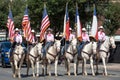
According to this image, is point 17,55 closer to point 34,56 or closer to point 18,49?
point 18,49

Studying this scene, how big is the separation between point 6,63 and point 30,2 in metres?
12.8

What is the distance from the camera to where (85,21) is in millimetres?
51344

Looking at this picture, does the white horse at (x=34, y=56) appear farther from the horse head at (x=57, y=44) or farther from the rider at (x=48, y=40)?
the horse head at (x=57, y=44)

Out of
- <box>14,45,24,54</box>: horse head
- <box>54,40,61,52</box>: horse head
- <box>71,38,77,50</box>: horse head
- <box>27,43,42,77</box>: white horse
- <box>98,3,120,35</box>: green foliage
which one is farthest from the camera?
<box>98,3,120,35</box>: green foliage

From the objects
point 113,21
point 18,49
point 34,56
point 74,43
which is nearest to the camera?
point 18,49

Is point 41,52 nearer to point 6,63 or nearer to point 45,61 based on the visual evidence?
point 45,61

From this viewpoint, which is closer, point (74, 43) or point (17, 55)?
point (17, 55)

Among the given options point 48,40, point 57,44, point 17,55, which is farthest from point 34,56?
point 57,44

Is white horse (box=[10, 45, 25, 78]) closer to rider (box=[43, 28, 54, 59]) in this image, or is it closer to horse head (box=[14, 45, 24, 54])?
horse head (box=[14, 45, 24, 54])

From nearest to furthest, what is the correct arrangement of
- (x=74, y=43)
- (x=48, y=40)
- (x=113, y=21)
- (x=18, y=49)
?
1. (x=18, y=49)
2. (x=74, y=43)
3. (x=48, y=40)
4. (x=113, y=21)

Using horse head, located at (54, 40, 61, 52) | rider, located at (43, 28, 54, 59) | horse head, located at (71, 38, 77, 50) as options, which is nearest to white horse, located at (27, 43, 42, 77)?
rider, located at (43, 28, 54, 59)

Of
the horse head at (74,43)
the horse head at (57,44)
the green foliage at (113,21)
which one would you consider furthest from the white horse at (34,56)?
the green foliage at (113,21)

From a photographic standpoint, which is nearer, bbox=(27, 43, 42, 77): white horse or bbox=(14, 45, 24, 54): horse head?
bbox=(14, 45, 24, 54): horse head

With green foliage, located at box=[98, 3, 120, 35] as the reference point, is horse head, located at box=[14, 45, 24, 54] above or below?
below
